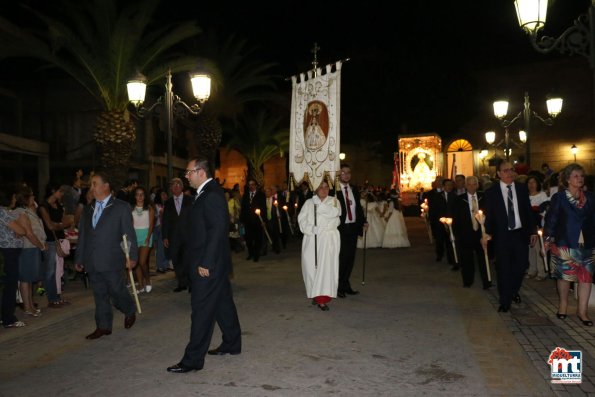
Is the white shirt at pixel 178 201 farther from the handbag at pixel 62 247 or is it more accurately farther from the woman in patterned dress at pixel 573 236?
the woman in patterned dress at pixel 573 236

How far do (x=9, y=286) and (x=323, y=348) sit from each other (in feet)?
13.9

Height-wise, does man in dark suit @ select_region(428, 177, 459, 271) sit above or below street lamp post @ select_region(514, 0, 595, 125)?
below

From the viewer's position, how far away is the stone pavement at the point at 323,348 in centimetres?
489

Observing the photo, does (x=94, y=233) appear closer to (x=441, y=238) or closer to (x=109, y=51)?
(x=441, y=238)

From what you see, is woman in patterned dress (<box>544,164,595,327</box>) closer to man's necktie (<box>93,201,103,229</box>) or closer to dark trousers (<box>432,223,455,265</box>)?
man's necktie (<box>93,201,103,229</box>)

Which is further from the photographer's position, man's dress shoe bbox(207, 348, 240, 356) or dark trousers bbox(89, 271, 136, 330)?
dark trousers bbox(89, 271, 136, 330)

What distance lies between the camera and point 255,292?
32.4 ft

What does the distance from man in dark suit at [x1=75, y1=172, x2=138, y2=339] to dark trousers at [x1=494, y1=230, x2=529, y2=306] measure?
4956 millimetres

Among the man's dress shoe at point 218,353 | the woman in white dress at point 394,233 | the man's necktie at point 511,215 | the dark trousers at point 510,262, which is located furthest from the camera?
the woman in white dress at point 394,233

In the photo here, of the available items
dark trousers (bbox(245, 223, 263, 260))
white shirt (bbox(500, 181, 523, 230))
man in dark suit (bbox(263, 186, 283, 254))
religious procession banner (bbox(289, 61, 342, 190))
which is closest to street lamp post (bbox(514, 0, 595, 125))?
white shirt (bbox(500, 181, 523, 230))

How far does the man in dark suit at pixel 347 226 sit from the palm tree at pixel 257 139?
24692 millimetres

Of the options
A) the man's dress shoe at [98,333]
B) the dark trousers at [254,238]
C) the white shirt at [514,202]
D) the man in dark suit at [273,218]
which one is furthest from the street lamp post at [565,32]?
the man in dark suit at [273,218]

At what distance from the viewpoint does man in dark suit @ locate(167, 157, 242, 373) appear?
211 inches

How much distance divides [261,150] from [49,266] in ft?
87.0
